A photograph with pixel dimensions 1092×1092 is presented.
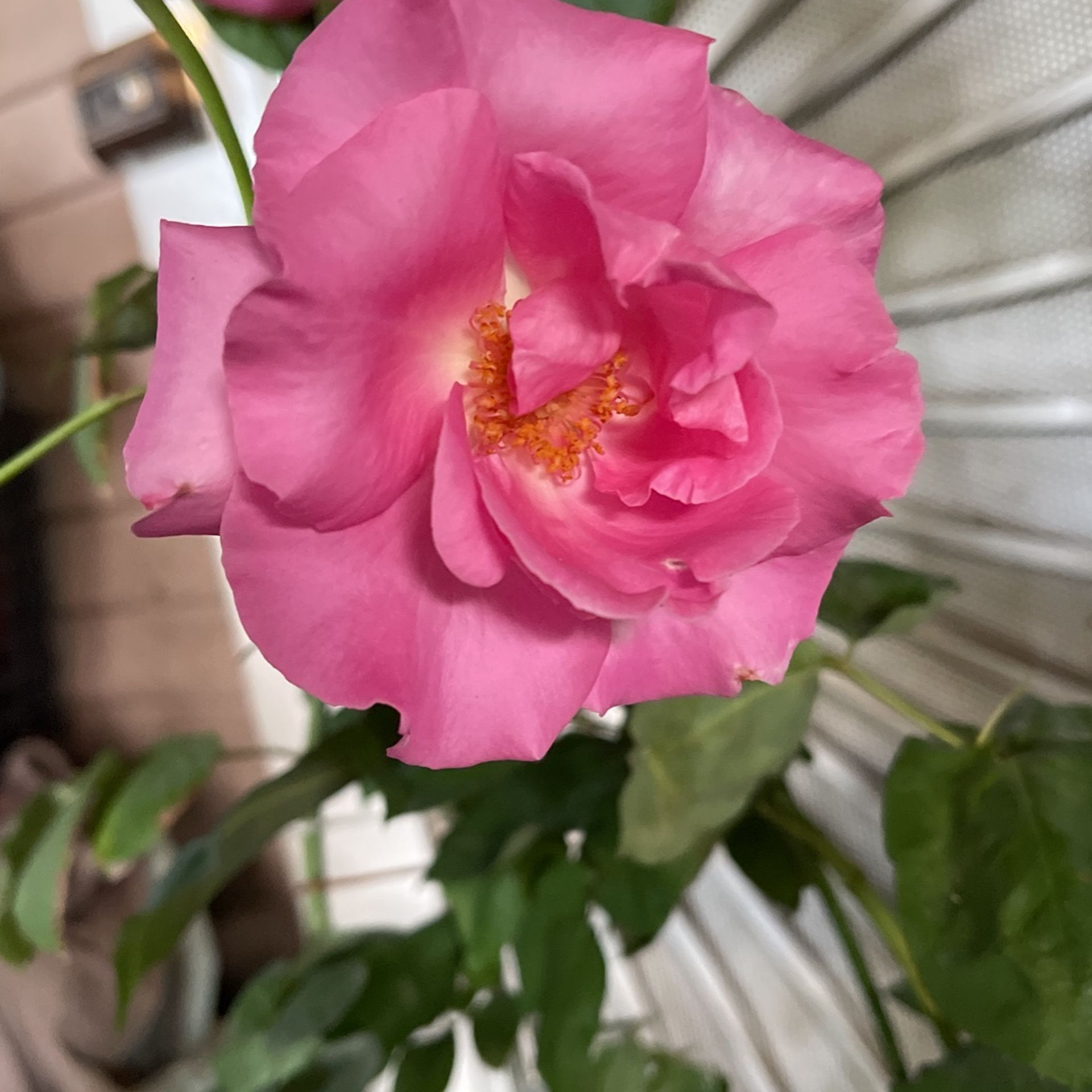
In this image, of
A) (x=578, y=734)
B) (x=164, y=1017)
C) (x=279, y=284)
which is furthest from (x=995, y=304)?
(x=164, y=1017)

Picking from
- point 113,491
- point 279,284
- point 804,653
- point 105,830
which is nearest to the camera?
point 279,284

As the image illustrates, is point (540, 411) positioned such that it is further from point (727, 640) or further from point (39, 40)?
Result: point (39, 40)

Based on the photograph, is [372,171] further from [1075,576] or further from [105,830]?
[105,830]

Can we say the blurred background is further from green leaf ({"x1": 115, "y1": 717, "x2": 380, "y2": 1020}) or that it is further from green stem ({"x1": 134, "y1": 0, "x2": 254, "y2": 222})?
green stem ({"x1": 134, "y1": 0, "x2": 254, "y2": 222})

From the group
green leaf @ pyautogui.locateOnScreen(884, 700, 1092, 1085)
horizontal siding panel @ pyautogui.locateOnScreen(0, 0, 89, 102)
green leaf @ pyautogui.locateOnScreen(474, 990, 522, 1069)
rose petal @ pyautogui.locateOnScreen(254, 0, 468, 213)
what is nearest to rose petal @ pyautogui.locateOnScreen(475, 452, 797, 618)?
rose petal @ pyautogui.locateOnScreen(254, 0, 468, 213)

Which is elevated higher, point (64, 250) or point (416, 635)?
point (64, 250)

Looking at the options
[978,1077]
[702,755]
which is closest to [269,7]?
[702,755]
